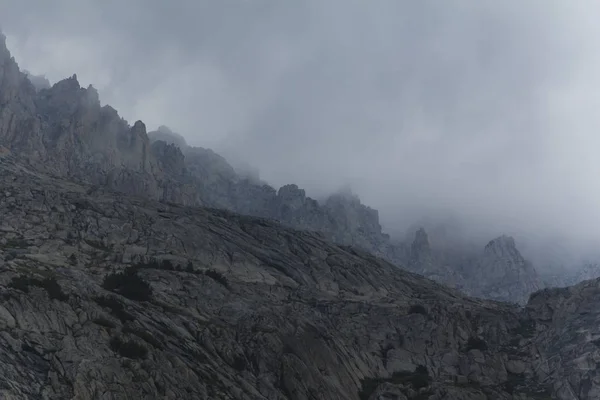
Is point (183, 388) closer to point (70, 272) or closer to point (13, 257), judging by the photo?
point (70, 272)

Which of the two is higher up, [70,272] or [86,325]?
[70,272]

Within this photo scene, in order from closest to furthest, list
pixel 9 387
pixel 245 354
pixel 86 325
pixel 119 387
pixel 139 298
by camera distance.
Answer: pixel 9 387
pixel 119 387
pixel 86 325
pixel 245 354
pixel 139 298

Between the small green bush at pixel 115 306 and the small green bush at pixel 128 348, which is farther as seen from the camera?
the small green bush at pixel 115 306

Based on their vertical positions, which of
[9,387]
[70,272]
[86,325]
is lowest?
[9,387]

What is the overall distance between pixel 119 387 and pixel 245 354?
5746 cm

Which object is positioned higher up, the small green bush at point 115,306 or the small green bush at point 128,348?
the small green bush at point 115,306

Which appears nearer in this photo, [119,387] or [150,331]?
[119,387]

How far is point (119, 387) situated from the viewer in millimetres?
130125

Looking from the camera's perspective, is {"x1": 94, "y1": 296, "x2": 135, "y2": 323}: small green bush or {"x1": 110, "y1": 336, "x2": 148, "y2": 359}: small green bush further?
{"x1": 94, "y1": 296, "x2": 135, "y2": 323}: small green bush

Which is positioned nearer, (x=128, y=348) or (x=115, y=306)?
(x=128, y=348)

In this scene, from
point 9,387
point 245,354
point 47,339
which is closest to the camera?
point 9,387

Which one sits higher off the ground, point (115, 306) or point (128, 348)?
point (115, 306)

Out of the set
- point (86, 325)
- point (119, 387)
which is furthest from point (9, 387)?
point (86, 325)

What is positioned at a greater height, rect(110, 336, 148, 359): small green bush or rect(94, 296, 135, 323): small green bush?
rect(94, 296, 135, 323): small green bush
